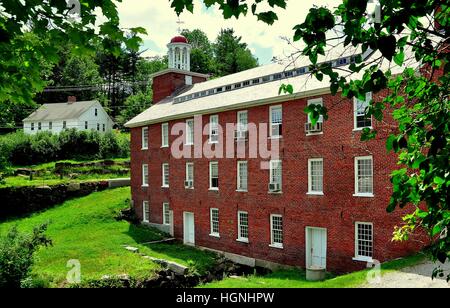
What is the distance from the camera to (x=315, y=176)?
21516 mm

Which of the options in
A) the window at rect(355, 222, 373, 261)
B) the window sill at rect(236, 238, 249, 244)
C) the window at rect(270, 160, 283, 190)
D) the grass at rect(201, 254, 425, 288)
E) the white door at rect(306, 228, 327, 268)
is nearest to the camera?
the grass at rect(201, 254, 425, 288)

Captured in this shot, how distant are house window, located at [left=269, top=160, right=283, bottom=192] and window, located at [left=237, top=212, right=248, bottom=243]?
3042 mm

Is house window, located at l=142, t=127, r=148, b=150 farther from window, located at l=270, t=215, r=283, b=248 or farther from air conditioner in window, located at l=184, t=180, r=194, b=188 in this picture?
window, located at l=270, t=215, r=283, b=248

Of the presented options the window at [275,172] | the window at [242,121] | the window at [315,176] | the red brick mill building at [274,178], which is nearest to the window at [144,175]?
the red brick mill building at [274,178]

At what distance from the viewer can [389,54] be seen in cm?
296

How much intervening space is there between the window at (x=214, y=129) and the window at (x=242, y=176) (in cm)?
264

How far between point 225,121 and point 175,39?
1873 centimetres

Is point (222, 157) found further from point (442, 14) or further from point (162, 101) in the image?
point (442, 14)

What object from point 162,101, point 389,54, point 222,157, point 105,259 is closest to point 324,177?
point 222,157

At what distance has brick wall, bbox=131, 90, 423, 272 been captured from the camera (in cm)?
1855

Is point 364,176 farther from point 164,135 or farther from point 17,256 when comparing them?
point 164,135

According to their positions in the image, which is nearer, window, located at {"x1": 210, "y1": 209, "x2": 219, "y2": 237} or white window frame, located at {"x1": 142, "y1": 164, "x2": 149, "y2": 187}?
window, located at {"x1": 210, "y1": 209, "x2": 219, "y2": 237}

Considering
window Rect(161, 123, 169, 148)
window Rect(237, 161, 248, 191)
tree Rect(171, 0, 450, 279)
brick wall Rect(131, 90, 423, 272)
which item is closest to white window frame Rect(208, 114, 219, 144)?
brick wall Rect(131, 90, 423, 272)

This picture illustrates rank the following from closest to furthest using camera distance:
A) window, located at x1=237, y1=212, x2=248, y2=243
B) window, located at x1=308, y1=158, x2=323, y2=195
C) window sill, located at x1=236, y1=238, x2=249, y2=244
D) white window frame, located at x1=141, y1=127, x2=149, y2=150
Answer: window, located at x1=308, y1=158, x2=323, y2=195
window sill, located at x1=236, y1=238, x2=249, y2=244
window, located at x1=237, y1=212, x2=248, y2=243
white window frame, located at x1=141, y1=127, x2=149, y2=150
